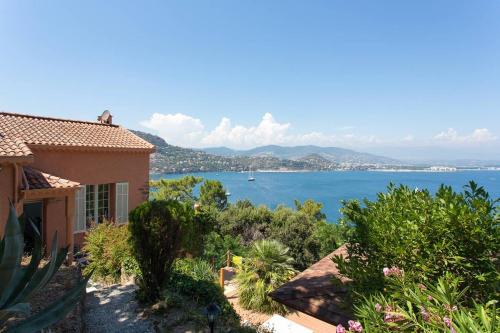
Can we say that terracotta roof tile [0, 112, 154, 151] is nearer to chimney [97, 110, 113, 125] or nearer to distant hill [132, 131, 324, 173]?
chimney [97, 110, 113, 125]

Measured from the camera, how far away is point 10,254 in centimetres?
307

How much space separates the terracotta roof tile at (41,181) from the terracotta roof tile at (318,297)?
28.9 ft

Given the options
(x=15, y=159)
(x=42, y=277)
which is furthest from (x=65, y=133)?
(x=42, y=277)

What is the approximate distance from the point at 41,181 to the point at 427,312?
1229 centimetres

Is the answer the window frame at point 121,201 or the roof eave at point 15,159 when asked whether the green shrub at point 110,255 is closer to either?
the roof eave at point 15,159

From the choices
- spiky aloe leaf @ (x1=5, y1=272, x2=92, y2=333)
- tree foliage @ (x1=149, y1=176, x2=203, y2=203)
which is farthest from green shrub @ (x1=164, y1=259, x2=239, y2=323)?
tree foliage @ (x1=149, y1=176, x2=203, y2=203)

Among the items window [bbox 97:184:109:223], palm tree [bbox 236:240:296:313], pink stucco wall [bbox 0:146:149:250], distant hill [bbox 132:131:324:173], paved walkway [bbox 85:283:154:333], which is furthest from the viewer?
distant hill [bbox 132:131:324:173]

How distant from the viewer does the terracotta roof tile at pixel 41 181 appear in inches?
424

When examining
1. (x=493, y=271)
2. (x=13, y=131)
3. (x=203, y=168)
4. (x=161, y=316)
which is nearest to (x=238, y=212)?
(x=13, y=131)

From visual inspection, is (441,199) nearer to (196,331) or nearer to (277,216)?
(196,331)

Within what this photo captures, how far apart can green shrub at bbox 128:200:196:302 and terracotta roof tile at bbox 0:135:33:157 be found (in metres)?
4.19

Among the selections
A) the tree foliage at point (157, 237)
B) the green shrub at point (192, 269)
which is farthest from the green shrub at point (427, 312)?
the green shrub at point (192, 269)

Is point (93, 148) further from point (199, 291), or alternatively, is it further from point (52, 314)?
point (52, 314)

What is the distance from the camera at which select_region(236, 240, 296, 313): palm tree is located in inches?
472
